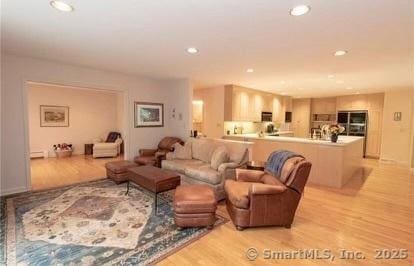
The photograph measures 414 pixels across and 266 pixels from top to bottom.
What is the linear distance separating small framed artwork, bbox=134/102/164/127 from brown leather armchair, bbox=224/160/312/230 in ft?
12.1

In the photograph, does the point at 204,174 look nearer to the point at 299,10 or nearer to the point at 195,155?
the point at 195,155

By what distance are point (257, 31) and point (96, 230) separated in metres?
3.16

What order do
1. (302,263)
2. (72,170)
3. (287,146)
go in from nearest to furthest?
(302,263), (287,146), (72,170)

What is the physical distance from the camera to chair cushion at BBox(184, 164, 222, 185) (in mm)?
3600

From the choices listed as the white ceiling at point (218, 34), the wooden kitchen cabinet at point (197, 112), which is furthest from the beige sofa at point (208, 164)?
the wooden kitchen cabinet at point (197, 112)

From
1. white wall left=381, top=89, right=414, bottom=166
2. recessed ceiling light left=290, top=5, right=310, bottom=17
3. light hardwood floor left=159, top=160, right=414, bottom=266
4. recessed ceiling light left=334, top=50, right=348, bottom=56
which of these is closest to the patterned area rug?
light hardwood floor left=159, top=160, right=414, bottom=266

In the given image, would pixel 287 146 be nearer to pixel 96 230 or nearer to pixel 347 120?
pixel 96 230

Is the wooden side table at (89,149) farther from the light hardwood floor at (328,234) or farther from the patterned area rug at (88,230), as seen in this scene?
the light hardwood floor at (328,234)

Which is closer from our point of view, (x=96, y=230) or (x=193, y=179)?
(x=96, y=230)

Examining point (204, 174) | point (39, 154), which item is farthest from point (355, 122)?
point (39, 154)

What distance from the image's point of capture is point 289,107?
30.6 feet

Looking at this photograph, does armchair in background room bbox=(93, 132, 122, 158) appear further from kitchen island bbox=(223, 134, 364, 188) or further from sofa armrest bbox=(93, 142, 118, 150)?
kitchen island bbox=(223, 134, 364, 188)

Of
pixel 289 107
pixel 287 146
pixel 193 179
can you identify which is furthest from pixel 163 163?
pixel 289 107

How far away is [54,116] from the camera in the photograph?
7484mm
